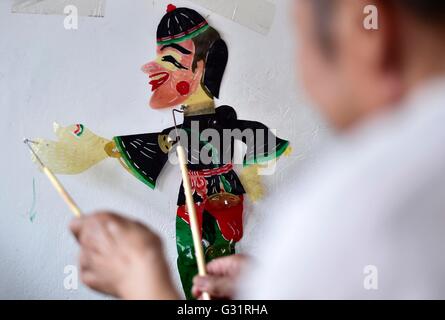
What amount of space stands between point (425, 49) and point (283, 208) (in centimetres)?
94

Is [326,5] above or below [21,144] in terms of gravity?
above

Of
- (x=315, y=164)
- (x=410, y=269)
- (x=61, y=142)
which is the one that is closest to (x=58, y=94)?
(x=61, y=142)

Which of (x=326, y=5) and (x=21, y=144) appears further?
(x=21, y=144)

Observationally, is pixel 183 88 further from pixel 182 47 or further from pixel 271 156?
pixel 271 156

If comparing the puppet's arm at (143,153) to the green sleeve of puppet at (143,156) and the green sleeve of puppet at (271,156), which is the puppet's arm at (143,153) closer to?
the green sleeve of puppet at (143,156)

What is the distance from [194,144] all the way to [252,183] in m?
0.17

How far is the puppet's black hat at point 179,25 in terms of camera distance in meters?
1.28

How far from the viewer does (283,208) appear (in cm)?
128

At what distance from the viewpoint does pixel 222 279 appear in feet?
2.16

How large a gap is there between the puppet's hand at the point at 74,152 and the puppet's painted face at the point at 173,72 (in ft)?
0.61
